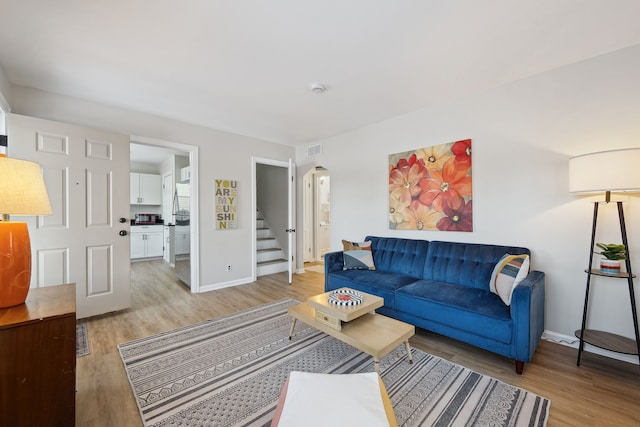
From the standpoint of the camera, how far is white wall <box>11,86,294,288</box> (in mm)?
2891

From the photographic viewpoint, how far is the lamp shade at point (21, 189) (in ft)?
4.20

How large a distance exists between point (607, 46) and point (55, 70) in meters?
4.73

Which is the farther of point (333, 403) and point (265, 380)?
point (265, 380)

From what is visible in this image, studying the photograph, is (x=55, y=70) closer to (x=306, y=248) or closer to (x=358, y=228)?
(x=358, y=228)

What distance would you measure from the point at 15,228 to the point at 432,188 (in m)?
3.49

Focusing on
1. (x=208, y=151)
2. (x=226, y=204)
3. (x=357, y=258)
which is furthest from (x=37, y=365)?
(x=208, y=151)

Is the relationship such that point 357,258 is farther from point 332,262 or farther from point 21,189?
point 21,189

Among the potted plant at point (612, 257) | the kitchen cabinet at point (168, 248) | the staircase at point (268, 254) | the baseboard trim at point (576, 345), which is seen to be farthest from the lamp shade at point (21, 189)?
the kitchen cabinet at point (168, 248)

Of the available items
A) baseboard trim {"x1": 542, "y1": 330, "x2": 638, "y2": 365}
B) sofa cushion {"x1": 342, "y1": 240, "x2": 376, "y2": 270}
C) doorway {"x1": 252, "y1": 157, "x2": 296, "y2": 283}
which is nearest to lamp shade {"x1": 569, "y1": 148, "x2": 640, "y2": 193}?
baseboard trim {"x1": 542, "y1": 330, "x2": 638, "y2": 365}

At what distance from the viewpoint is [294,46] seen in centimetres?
210

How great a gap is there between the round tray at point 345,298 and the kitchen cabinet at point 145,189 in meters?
6.26

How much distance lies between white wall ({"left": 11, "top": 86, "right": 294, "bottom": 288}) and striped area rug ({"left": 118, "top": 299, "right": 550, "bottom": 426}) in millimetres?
1592

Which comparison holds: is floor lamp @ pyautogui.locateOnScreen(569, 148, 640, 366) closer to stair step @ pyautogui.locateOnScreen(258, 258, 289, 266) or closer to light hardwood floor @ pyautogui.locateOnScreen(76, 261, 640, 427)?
light hardwood floor @ pyautogui.locateOnScreen(76, 261, 640, 427)

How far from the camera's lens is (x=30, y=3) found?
166 cm
